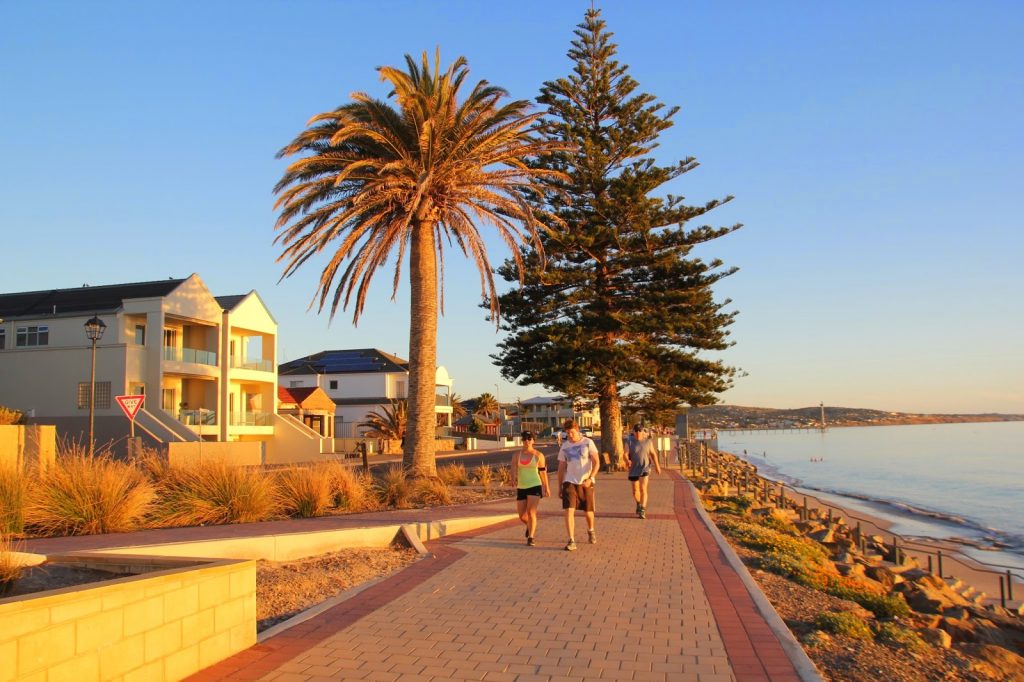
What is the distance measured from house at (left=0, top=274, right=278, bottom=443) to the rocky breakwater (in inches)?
899

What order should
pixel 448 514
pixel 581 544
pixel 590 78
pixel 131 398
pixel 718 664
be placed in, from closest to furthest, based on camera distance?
pixel 718 664
pixel 581 544
pixel 448 514
pixel 131 398
pixel 590 78

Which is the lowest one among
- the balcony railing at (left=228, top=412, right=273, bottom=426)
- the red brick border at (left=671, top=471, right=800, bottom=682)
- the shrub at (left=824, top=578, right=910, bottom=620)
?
the shrub at (left=824, top=578, right=910, bottom=620)

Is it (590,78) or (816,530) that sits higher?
(590,78)

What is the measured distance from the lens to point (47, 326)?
111ft

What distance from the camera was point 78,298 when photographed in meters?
37.1

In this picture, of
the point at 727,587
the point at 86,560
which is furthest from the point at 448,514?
the point at 86,560

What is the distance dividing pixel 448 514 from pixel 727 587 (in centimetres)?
640

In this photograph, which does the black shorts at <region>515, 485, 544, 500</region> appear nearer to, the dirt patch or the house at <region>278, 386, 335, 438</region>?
Answer: the dirt patch

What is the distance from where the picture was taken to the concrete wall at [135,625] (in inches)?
170

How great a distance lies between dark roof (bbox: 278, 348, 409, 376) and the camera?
197 feet

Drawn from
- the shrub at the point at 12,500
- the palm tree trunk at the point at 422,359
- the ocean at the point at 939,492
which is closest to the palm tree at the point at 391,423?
the ocean at the point at 939,492

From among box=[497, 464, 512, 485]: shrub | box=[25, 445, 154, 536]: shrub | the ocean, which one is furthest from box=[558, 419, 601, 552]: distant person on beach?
the ocean

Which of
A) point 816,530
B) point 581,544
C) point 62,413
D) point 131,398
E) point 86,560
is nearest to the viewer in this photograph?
point 86,560

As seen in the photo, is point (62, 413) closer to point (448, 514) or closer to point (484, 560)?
point (448, 514)
